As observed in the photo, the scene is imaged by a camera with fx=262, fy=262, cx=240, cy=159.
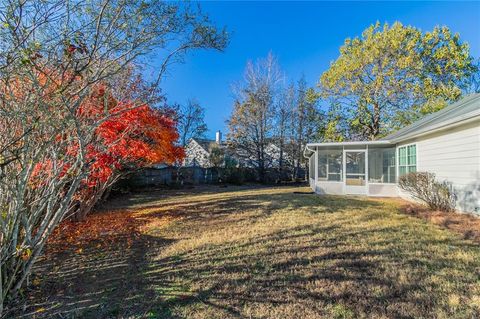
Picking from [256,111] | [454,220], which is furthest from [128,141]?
[256,111]

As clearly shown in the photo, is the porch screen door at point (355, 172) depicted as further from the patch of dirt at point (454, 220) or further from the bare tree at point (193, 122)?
the bare tree at point (193, 122)

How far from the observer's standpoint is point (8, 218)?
9.32 feet

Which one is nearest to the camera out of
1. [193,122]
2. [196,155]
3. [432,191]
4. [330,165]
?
[432,191]

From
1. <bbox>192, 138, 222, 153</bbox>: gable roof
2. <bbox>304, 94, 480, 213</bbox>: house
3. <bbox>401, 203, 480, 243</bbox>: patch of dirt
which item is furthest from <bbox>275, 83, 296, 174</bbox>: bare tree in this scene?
<bbox>401, 203, 480, 243</bbox>: patch of dirt

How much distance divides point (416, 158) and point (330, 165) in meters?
3.66

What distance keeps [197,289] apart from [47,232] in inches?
75.2

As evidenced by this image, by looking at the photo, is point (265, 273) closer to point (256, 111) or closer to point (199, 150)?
point (256, 111)

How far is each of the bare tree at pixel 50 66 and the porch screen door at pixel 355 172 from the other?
1042cm

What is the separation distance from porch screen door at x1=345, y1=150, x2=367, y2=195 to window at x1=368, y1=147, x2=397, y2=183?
292mm

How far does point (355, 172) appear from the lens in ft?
39.8

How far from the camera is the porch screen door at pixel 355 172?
473 inches

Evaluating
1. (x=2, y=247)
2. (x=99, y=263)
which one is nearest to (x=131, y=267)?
(x=99, y=263)

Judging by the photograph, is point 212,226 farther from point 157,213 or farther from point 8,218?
point 8,218

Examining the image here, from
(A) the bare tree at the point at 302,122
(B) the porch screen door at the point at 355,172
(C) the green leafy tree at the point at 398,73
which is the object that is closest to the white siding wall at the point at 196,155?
(A) the bare tree at the point at 302,122
